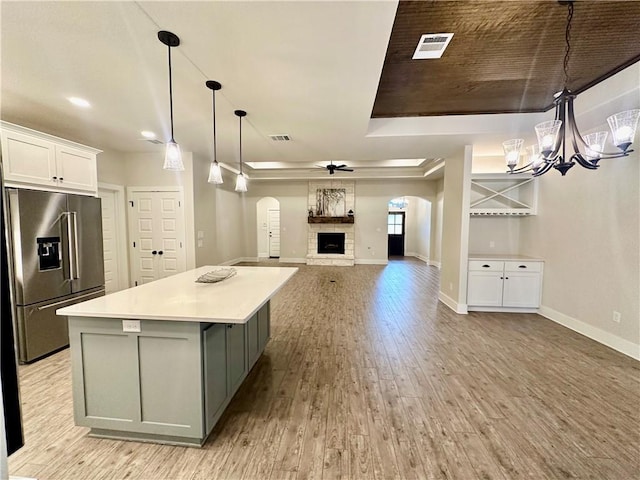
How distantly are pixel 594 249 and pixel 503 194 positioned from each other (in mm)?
1589

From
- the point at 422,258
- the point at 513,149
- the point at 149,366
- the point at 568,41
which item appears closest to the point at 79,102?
the point at 149,366

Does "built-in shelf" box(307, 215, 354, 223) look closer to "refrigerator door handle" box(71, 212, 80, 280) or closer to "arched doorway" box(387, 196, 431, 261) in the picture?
"arched doorway" box(387, 196, 431, 261)

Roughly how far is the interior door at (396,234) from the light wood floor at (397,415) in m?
7.70

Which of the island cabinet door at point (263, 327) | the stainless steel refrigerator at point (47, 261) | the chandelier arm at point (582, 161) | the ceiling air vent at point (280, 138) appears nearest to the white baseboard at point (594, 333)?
the chandelier arm at point (582, 161)

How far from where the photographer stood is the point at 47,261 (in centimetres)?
297

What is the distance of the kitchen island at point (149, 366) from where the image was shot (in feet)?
5.77

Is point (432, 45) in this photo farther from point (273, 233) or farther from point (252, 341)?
point (273, 233)

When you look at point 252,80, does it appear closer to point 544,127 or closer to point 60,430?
point 544,127

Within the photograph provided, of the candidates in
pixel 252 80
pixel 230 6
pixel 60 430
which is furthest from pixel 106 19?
pixel 60 430

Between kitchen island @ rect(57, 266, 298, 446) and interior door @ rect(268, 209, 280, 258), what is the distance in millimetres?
8920

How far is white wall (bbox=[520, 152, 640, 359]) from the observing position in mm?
3105

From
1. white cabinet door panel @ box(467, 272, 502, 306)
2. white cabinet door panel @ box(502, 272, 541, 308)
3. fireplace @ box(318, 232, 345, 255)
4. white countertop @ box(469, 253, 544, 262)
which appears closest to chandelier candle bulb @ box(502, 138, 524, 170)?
white countertop @ box(469, 253, 544, 262)

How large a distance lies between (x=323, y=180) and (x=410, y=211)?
169 inches

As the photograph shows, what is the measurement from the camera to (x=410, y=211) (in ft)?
37.5
